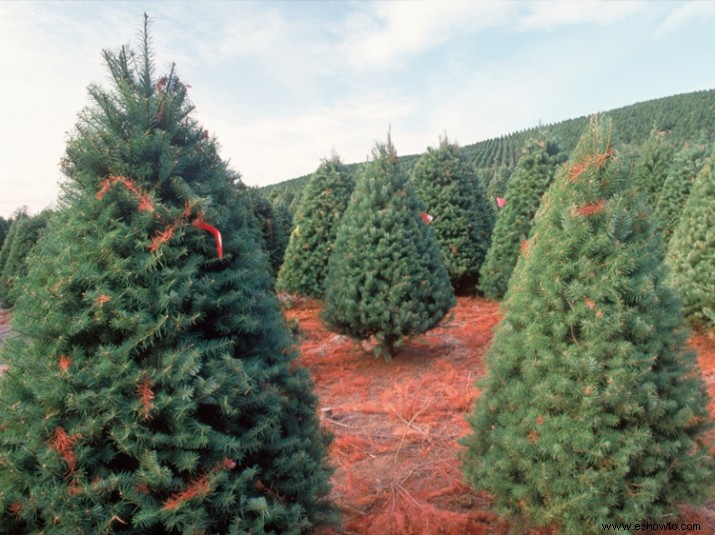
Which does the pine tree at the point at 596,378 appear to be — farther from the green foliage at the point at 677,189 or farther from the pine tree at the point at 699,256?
the green foliage at the point at 677,189

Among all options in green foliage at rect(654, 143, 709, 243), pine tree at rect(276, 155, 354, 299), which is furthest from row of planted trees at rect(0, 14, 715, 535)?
green foliage at rect(654, 143, 709, 243)

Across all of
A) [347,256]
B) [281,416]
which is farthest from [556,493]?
[347,256]

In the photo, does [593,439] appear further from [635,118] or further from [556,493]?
[635,118]

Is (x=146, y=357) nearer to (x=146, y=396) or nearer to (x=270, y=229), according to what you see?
(x=146, y=396)

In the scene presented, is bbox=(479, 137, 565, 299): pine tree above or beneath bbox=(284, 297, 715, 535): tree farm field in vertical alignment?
above

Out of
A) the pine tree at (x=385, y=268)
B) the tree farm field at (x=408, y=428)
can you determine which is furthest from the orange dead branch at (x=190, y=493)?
the pine tree at (x=385, y=268)

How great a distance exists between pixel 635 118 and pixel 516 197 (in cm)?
6512

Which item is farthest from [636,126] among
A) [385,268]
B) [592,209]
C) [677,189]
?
[592,209]

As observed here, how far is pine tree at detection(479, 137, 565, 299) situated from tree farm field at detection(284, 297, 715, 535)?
75 centimetres

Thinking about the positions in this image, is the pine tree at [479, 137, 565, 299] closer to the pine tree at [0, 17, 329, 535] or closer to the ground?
the ground

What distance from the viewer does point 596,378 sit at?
9.68ft

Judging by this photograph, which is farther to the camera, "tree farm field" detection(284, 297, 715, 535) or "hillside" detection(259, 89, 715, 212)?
"hillside" detection(259, 89, 715, 212)

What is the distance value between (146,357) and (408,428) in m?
3.80

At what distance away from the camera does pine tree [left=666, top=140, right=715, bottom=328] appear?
7148 mm
